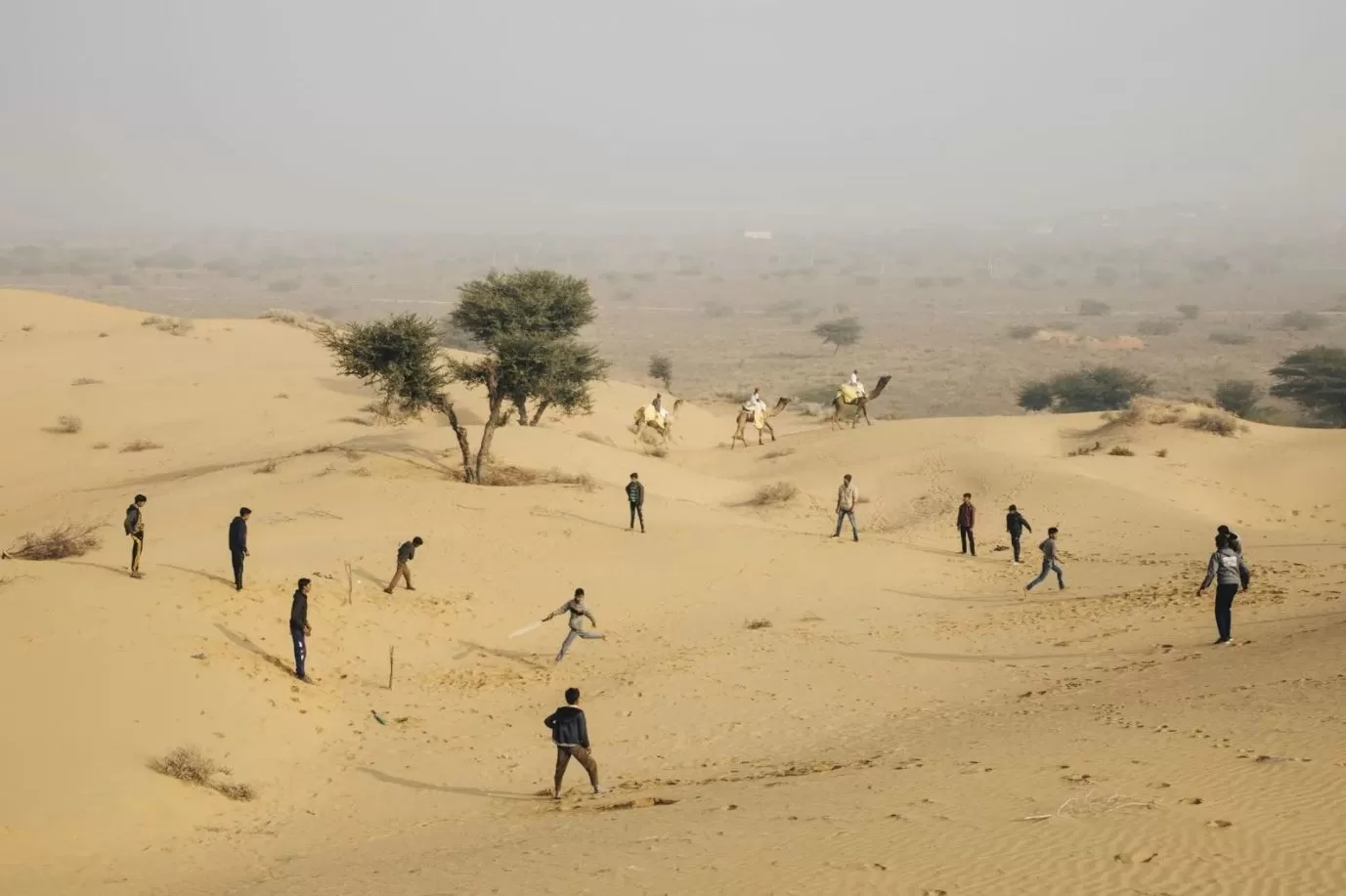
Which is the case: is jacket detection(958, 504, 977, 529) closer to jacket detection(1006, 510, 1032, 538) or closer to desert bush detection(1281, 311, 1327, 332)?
jacket detection(1006, 510, 1032, 538)

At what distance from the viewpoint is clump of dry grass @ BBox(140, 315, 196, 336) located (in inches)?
2056

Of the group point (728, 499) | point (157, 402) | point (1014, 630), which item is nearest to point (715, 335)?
point (157, 402)

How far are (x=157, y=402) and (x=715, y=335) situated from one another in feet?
199

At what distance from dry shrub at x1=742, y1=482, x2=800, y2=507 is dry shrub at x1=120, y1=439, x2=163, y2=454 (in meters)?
17.9

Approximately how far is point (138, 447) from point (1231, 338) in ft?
236

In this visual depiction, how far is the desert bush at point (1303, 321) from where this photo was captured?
292 ft

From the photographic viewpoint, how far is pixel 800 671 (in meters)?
17.0

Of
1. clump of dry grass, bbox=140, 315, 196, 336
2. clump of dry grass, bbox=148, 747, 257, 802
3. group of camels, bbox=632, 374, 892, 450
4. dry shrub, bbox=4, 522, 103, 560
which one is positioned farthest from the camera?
clump of dry grass, bbox=140, 315, 196, 336

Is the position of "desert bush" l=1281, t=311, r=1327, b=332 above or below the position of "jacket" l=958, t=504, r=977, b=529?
above

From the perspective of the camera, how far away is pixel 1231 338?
82.9 metres

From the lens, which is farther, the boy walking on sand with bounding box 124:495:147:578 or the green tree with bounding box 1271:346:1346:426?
the green tree with bounding box 1271:346:1346:426

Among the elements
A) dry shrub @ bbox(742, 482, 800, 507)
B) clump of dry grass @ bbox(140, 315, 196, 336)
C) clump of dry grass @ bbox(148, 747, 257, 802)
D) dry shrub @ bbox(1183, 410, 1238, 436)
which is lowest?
dry shrub @ bbox(742, 482, 800, 507)

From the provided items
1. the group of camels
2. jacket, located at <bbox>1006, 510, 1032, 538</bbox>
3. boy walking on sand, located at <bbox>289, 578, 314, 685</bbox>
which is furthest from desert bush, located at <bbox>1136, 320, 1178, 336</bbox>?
boy walking on sand, located at <bbox>289, 578, 314, 685</bbox>

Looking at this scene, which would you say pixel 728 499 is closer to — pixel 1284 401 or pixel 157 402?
pixel 157 402
